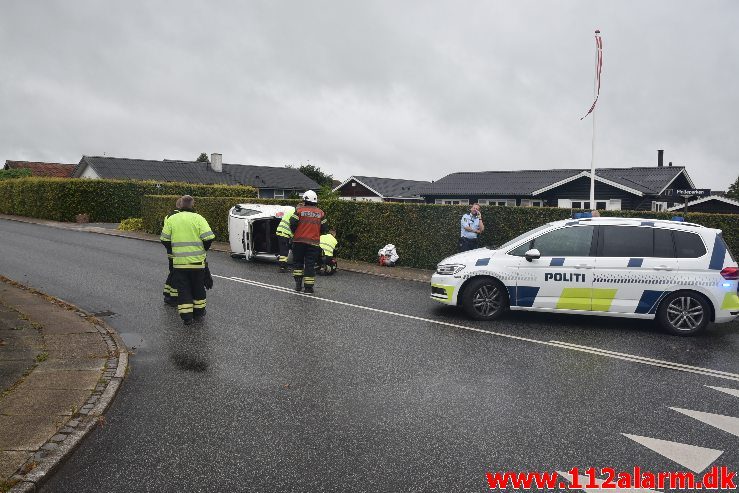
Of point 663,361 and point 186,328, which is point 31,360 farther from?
point 663,361

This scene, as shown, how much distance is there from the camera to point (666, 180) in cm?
3203

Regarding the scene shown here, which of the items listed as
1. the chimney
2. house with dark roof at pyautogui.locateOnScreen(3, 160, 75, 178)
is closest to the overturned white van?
the chimney

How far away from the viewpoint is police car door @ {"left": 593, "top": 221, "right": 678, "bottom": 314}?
8281mm

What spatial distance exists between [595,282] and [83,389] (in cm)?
680

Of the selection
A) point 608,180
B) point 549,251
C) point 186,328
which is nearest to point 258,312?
point 186,328

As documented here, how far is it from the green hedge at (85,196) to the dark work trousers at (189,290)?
25.6m

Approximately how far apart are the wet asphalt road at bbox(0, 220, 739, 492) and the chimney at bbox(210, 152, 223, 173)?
51.2m

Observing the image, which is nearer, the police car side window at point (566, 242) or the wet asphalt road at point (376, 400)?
the wet asphalt road at point (376, 400)

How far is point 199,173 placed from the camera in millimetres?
57750

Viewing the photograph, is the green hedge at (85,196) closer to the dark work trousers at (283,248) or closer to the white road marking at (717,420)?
the dark work trousers at (283,248)

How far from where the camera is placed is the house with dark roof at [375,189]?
5759cm

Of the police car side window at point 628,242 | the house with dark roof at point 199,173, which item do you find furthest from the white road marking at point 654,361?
the house with dark roof at point 199,173

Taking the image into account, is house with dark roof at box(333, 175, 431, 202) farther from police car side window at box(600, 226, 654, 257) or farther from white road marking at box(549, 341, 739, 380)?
white road marking at box(549, 341, 739, 380)

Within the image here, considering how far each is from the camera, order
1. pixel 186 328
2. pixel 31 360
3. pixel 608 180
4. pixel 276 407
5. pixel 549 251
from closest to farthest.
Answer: pixel 276 407
pixel 31 360
pixel 186 328
pixel 549 251
pixel 608 180
